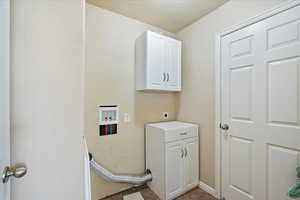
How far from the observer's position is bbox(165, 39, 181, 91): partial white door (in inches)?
79.8

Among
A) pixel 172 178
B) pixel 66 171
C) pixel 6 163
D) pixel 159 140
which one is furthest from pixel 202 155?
pixel 6 163

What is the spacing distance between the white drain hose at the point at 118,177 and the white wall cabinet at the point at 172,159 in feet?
0.38

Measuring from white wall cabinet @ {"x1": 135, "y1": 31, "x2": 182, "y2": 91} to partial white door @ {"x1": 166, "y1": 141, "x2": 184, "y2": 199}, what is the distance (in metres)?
0.84

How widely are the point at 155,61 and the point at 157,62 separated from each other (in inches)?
1.4

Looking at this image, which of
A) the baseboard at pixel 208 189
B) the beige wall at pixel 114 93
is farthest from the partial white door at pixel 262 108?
the beige wall at pixel 114 93

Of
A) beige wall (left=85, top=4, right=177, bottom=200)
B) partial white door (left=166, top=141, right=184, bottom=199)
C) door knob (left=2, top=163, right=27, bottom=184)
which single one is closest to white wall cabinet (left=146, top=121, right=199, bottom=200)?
partial white door (left=166, top=141, right=184, bottom=199)

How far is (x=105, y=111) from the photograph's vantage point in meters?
1.81

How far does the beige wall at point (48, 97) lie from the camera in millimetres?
683

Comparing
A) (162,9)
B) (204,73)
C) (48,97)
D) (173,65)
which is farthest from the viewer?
(173,65)

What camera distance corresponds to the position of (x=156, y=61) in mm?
1904

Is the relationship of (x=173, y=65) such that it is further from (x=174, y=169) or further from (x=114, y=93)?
(x=174, y=169)

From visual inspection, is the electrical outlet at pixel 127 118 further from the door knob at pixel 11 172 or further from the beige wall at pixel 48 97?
the door knob at pixel 11 172

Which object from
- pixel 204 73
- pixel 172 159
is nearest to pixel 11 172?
pixel 172 159

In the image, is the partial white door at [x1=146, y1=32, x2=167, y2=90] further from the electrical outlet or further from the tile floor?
the tile floor
